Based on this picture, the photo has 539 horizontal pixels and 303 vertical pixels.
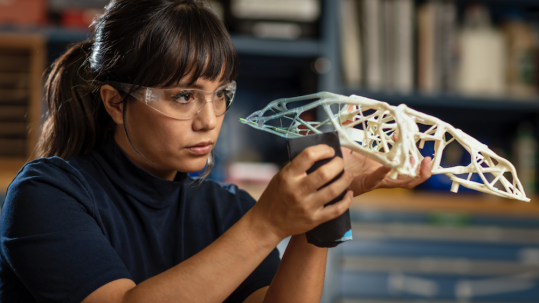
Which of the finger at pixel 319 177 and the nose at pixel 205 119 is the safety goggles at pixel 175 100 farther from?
the finger at pixel 319 177

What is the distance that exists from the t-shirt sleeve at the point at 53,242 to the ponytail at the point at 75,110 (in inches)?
5.6

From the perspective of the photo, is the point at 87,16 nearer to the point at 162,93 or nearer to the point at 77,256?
the point at 162,93

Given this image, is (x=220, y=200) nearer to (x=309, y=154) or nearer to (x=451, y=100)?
(x=309, y=154)

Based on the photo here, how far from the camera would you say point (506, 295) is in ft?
5.42

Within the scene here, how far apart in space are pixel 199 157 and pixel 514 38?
1623 millimetres

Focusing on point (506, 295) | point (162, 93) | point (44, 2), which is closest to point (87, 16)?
point (44, 2)

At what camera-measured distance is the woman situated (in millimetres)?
541

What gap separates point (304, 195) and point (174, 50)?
321 millimetres

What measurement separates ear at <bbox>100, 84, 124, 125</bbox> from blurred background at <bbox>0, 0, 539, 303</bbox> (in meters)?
0.93

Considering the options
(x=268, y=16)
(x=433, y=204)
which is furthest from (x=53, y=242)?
(x=433, y=204)

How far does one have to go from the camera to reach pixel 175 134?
69 cm

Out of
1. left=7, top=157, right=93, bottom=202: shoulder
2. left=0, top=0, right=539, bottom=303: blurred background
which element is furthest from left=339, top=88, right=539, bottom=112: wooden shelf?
left=7, top=157, right=93, bottom=202: shoulder

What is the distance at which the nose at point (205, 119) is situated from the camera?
27.0 inches

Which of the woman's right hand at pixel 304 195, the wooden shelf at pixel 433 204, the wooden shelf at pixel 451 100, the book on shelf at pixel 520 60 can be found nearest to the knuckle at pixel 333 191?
the woman's right hand at pixel 304 195
